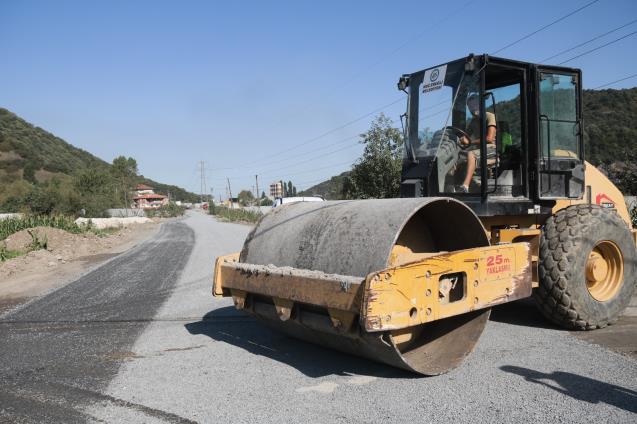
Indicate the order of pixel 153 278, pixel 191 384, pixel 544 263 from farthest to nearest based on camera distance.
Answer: pixel 153 278
pixel 544 263
pixel 191 384

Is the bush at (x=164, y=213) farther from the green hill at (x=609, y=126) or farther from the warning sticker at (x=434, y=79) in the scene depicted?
the warning sticker at (x=434, y=79)

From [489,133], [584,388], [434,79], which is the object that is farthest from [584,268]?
[434,79]

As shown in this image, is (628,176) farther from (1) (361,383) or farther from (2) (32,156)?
(2) (32,156)

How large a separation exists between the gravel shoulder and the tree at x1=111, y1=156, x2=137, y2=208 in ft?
324

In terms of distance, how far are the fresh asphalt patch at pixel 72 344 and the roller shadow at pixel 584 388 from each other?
270 cm

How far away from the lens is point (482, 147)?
221 inches

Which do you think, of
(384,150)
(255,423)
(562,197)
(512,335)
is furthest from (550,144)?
(384,150)

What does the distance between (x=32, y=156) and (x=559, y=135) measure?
93.7 metres

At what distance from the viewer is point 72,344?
19.0 ft

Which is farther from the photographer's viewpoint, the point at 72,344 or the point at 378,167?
the point at 378,167

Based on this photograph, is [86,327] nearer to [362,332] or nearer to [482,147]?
[362,332]

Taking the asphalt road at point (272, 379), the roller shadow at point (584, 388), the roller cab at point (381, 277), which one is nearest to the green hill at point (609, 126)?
the asphalt road at point (272, 379)

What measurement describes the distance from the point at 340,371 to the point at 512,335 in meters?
2.07

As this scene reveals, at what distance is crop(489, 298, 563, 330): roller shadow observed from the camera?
5.94 meters
